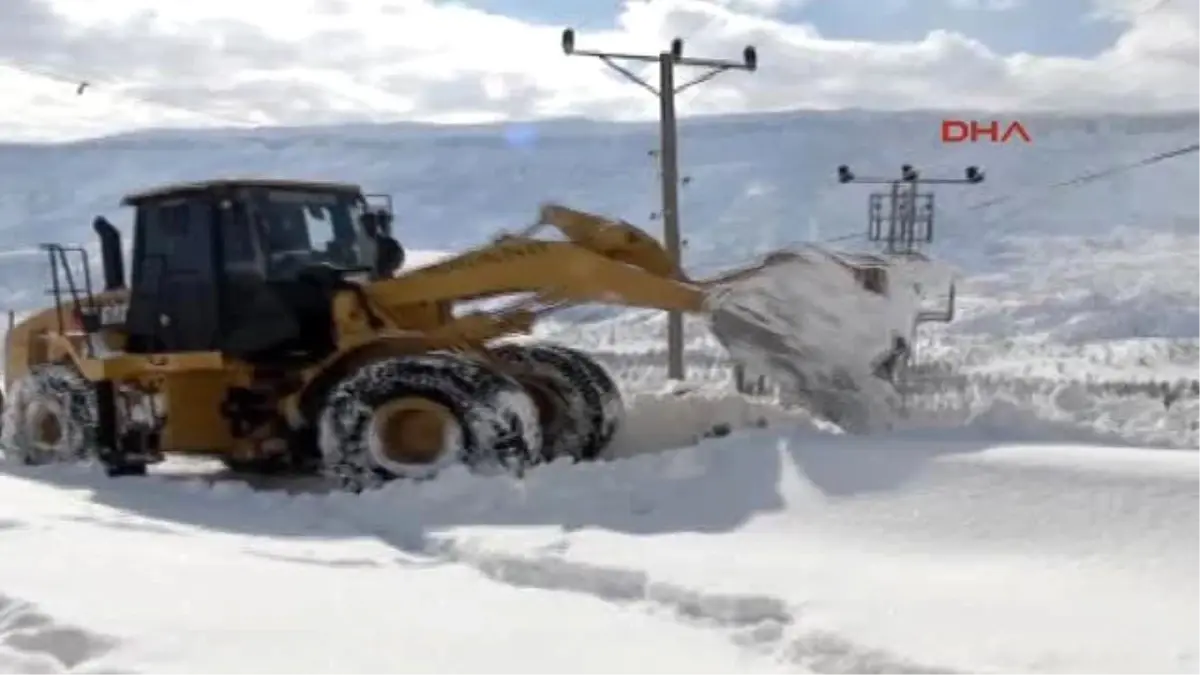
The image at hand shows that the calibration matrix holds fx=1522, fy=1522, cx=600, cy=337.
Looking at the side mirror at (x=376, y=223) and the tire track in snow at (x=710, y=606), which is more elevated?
the side mirror at (x=376, y=223)

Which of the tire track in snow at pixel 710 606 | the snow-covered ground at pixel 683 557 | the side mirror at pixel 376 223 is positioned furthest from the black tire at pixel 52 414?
the tire track in snow at pixel 710 606

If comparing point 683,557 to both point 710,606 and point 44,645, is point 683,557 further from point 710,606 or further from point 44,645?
point 44,645

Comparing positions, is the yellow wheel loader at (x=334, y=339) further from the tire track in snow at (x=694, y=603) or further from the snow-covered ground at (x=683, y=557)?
the tire track in snow at (x=694, y=603)

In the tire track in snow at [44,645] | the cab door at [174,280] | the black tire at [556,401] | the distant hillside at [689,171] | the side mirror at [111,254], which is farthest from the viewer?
the distant hillside at [689,171]

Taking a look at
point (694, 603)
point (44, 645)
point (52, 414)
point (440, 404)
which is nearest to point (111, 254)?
point (52, 414)

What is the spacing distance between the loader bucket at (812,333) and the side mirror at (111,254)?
181 inches

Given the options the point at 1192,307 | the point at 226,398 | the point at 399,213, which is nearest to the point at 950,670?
the point at 226,398

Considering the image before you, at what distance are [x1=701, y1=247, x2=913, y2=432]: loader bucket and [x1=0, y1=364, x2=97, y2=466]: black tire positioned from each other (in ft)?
15.3

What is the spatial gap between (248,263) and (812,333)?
12.6 feet

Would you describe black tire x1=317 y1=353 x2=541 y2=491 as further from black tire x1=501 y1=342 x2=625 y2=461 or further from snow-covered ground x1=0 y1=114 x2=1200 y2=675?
black tire x1=501 y1=342 x2=625 y2=461

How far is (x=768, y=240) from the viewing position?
4869 cm

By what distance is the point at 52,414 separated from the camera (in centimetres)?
1128

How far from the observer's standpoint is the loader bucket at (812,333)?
364 inches

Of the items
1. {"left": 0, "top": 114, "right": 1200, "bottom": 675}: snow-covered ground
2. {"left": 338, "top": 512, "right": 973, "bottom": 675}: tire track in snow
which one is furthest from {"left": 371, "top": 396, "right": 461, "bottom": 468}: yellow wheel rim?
{"left": 338, "top": 512, "right": 973, "bottom": 675}: tire track in snow
